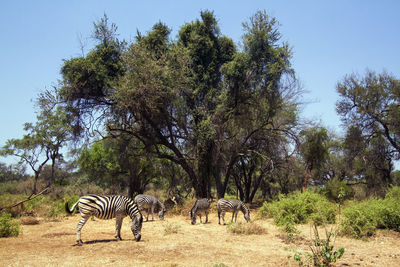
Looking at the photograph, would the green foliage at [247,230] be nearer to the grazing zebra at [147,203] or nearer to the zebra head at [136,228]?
the zebra head at [136,228]

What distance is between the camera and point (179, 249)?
9.07 meters

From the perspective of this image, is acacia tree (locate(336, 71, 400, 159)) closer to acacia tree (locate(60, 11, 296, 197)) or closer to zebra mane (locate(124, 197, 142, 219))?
acacia tree (locate(60, 11, 296, 197))

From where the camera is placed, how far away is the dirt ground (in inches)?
305

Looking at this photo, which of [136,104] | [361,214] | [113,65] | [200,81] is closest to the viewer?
[361,214]

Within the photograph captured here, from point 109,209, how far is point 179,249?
9.44 feet

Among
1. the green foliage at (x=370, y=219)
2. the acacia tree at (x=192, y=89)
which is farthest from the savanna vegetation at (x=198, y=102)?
the green foliage at (x=370, y=219)

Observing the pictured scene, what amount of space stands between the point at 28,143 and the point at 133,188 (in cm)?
1240

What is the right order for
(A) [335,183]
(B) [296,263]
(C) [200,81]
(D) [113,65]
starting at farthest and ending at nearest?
(A) [335,183]
(C) [200,81]
(D) [113,65]
(B) [296,263]

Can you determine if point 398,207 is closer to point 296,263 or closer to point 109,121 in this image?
point 296,263

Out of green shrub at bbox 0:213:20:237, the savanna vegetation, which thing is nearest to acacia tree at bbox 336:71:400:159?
the savanna vegetation

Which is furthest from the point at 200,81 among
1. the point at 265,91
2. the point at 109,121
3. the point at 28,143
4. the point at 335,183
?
the point at 28,143

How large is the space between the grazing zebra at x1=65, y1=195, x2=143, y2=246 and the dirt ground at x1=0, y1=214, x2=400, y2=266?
0.51m

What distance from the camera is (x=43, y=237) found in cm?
1156

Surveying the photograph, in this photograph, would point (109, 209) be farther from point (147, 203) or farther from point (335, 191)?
point (335, 191)
